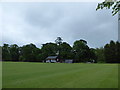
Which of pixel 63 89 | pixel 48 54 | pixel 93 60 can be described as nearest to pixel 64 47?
pixel 48 54

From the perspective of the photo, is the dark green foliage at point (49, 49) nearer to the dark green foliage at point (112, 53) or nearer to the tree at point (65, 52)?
the tree at point (65, 52)

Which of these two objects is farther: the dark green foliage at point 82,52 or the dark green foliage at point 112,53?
the dark green foliage at point 82,52

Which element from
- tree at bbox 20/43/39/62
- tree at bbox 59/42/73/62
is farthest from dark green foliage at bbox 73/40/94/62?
tree at bbox 20/43/39/62

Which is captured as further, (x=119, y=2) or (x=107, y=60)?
(x=107, y=60)

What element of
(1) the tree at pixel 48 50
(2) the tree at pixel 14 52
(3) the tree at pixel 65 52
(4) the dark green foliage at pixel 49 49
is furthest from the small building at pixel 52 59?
(2) the tree at pixel 14 52

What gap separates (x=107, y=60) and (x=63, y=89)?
208 ft

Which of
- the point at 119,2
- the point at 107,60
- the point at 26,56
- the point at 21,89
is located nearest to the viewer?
the point at 119,2

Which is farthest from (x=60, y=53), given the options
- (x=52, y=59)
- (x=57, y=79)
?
(x=57, y=79)

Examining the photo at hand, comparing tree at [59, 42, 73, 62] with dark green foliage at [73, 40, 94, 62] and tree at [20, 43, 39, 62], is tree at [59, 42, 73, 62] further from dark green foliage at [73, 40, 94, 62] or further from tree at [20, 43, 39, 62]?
tree at [20, 43, 39, 62]

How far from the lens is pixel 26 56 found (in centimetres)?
7606

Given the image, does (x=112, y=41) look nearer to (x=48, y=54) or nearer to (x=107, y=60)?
(x=107, y=60)

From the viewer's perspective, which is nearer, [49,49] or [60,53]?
[60,53]

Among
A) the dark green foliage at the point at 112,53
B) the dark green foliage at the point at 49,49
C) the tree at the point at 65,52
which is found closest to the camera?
the dark green foliage at the point at 112,53

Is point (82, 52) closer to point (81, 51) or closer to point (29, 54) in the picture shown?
point (81, 51)
